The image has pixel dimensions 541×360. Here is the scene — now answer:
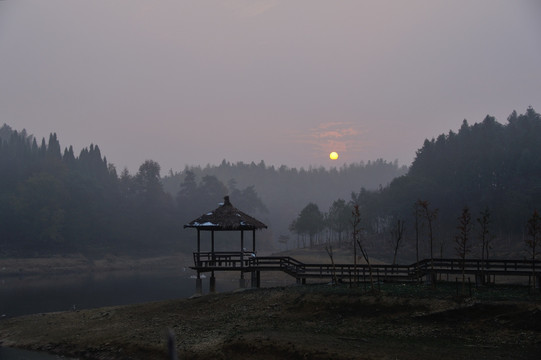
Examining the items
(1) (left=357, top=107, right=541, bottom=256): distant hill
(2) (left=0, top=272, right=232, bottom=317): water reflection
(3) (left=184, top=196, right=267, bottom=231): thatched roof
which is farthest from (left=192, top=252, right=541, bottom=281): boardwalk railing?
(1) (left=357, top=107, right=541, bottom=256): distant hill

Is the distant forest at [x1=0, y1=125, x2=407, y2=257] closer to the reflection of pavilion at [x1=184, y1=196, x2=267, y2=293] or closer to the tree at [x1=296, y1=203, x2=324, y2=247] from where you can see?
the tree at [x1=296, y1=203, x2=324, y2=247]

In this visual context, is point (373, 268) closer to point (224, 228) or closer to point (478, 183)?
point (224, 228)

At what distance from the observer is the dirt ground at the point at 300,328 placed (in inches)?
811

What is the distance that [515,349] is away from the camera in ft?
63.8

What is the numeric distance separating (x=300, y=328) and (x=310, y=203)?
112 meters

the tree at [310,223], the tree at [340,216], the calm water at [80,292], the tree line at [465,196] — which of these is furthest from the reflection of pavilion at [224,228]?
the tree at [310,223]

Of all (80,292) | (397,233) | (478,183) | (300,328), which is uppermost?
(478,183)

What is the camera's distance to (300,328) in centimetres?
2498

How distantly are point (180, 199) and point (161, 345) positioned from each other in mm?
146470

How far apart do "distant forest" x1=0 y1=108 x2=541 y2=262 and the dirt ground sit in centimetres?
6029

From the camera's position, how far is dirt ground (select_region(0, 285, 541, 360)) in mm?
20609

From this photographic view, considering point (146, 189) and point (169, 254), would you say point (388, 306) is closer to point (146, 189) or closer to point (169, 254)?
point (169, 254)

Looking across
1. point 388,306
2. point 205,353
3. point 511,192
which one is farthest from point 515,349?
point 511,192

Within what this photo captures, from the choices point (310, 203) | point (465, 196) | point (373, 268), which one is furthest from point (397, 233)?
point (310, 203)
